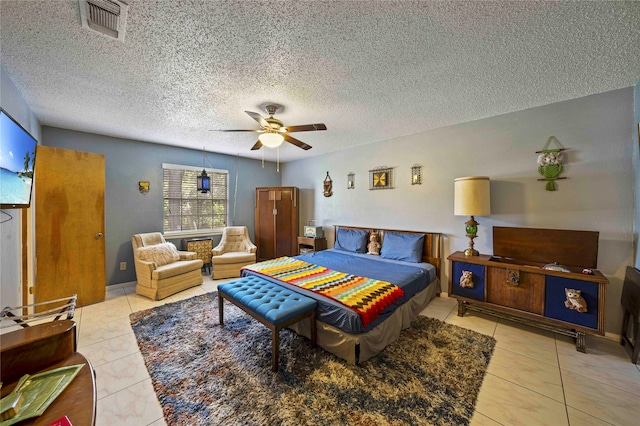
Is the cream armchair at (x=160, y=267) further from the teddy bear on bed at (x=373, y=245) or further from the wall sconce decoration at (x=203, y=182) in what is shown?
the teddy bear on bed at (x=373, y=245)

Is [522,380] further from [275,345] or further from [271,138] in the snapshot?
[271,138]

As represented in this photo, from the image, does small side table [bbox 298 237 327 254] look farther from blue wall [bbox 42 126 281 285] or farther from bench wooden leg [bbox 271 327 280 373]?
bench wooden leg [bbox 271 327 280 373]

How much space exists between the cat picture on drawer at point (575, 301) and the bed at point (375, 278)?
1316 mm

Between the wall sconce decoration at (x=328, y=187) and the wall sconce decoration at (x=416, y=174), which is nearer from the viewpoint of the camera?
the wall sconce decoration at (x=416, y=174)

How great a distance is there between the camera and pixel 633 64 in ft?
6.32

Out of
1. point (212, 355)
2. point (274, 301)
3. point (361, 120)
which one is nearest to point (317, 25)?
point (361, 120)

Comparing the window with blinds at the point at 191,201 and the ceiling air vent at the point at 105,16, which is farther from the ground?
the ceiling air vent at the point at 105,16

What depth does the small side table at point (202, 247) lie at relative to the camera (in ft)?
15.0

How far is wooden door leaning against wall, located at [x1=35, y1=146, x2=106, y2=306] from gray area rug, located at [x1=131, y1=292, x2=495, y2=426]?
138 cm

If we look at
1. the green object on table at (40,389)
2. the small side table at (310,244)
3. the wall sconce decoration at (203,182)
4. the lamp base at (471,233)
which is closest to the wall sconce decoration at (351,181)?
the small side table at (310,244)

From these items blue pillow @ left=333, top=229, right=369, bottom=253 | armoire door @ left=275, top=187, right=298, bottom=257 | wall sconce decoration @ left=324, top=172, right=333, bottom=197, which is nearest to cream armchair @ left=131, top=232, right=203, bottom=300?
armoire door @ left=275, top=187, right=298, bottom=257

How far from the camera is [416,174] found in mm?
3779

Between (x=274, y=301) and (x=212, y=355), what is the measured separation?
75cm

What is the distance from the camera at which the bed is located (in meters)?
2.05
